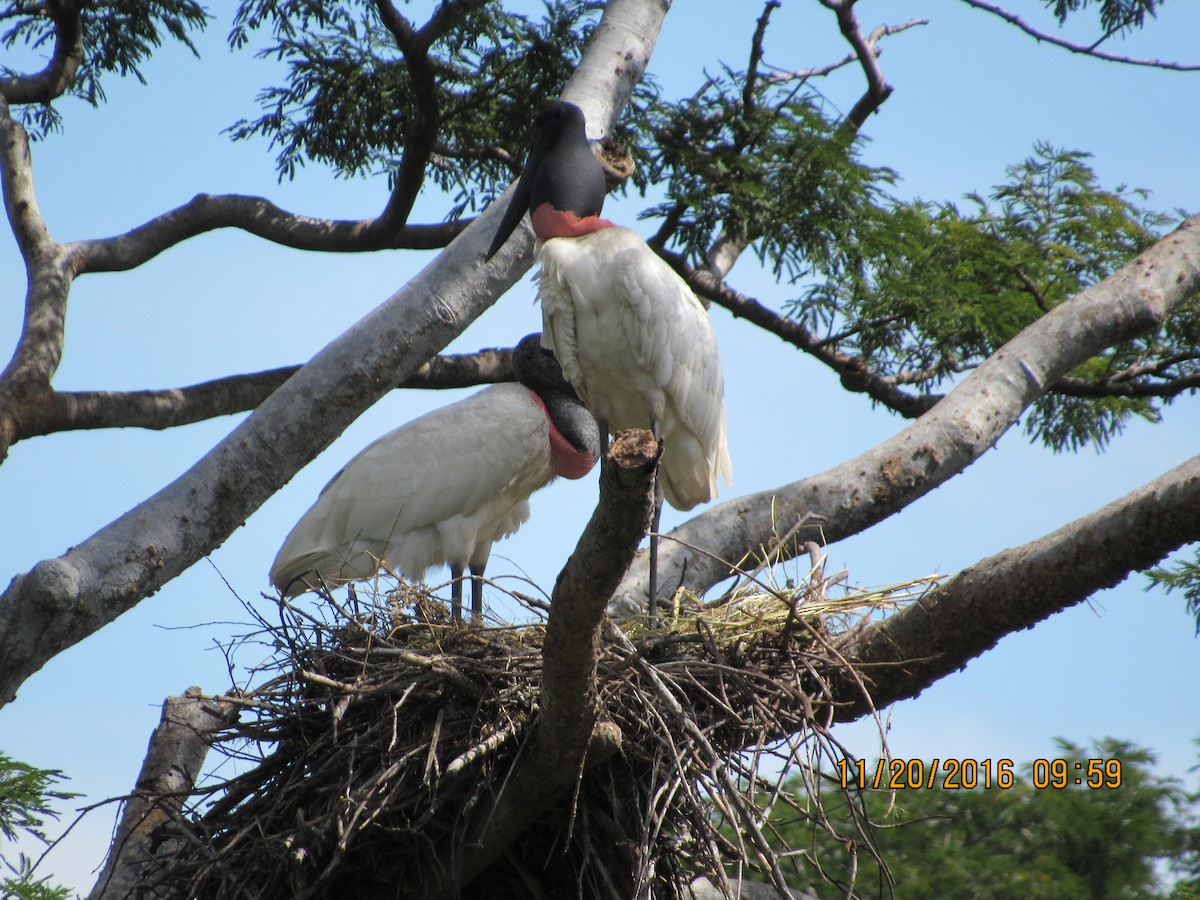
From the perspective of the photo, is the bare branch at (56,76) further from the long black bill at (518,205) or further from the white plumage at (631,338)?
the white plumage at (631,338)

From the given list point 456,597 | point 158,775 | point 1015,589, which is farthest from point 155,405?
point 1015,589

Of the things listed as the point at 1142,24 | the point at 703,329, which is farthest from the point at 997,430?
the point at 1142,24

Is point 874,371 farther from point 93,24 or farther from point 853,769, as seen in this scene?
point 93,24

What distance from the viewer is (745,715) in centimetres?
348

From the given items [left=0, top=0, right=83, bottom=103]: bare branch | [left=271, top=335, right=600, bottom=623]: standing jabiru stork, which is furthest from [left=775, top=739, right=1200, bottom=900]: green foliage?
[left=0, top=0, right=83, bottom=103]: bare branch

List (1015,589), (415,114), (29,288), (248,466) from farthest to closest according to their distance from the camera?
1. (415,114)
2. (29,288)
3. (248,466)
4. (1015,589)

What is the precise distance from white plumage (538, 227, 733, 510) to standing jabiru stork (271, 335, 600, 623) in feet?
3.08

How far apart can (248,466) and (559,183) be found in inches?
59.4

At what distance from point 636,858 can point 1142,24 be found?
503cm

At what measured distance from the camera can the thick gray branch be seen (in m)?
4.98

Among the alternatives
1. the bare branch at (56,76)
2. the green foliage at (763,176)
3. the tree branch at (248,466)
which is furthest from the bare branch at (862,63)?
the bare branch at (56,76)

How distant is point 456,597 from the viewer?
4.99m

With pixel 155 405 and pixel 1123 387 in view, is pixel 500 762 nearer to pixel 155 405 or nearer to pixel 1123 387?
pixel 155 405
